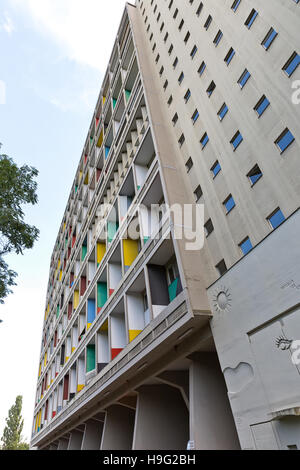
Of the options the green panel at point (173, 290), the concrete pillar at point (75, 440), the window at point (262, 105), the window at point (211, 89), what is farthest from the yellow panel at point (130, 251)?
the concrete pillar at point (75, 440)

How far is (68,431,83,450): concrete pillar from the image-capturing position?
2289cm

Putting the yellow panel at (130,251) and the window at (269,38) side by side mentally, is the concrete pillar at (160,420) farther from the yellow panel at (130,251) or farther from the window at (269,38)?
the window at (269,38)

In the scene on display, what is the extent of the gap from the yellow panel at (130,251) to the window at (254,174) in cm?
796

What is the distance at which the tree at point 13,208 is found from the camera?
41.1ft

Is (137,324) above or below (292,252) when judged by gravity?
above

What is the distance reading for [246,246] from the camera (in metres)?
9.37

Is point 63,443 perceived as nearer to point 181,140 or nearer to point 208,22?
point 181,140

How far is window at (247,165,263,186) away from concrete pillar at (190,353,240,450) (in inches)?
243

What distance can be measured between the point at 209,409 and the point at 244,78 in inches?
449

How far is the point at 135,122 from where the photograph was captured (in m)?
19.0

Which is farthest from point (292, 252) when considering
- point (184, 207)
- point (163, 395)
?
point (163, 395)

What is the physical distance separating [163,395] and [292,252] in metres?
10.1

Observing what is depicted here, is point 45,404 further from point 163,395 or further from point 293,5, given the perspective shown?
point 293,5

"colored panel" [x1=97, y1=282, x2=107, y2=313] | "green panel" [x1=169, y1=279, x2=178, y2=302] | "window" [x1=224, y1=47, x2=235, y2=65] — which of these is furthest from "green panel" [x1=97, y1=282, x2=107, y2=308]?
"window" [x1=224, y1=47, x2=235, y2=65]
